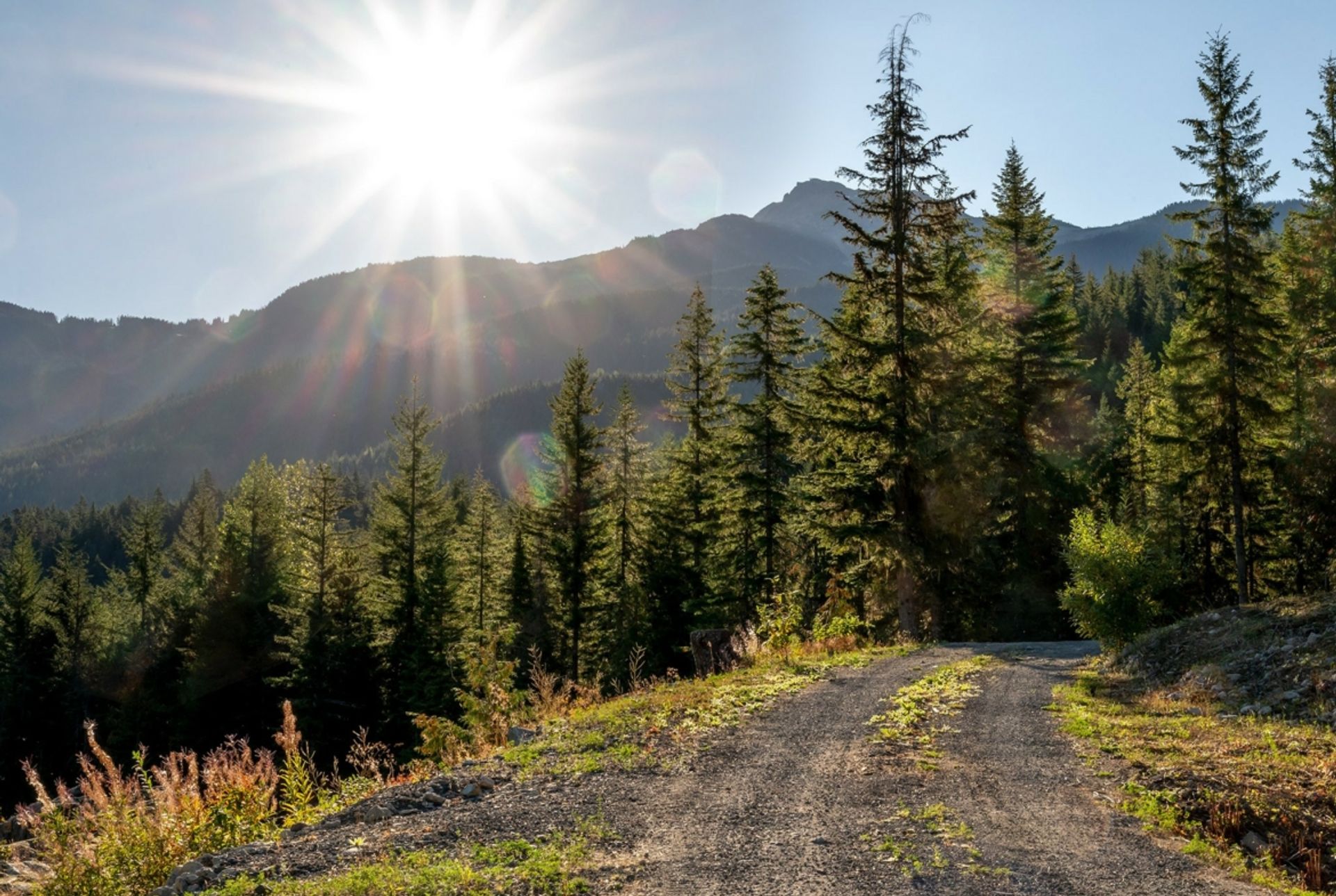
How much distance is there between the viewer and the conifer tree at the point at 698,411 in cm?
3316

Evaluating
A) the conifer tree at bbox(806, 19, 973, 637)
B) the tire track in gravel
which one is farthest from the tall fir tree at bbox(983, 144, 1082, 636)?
the tire track in gravel

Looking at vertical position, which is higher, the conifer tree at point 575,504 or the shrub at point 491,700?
the conifer tree at point 575,504

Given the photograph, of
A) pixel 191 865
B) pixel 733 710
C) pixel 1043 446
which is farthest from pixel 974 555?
pixel 191 865

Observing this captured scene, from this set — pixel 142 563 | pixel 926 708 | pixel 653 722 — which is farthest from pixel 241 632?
pixel 926 708

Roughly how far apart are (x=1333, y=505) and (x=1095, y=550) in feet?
51.0

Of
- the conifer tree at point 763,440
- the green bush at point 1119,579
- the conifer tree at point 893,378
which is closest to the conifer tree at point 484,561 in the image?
the conifer tree at point 763,440

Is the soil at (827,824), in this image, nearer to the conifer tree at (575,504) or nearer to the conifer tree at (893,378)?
the conifer tree at (893,378)

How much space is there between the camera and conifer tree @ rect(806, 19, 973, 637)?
73.4 feet

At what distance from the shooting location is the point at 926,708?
11312 millimetres

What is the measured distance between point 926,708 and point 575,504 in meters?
23.2

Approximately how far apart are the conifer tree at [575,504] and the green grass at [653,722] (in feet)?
61.7

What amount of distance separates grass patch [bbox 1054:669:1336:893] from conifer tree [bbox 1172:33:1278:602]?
57.2 ft

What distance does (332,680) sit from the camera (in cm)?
3638

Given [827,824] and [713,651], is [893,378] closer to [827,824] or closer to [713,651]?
[713,651]
